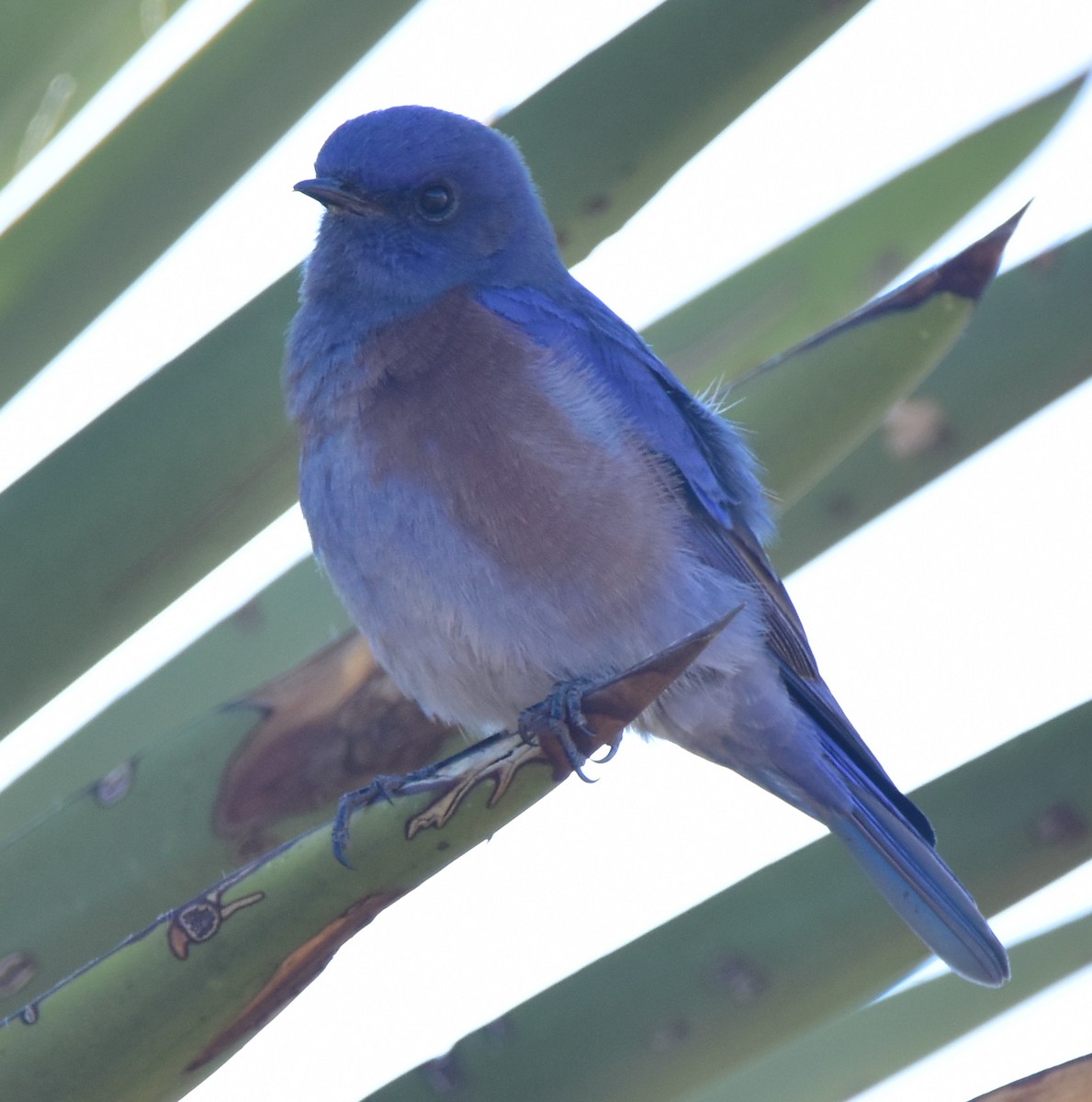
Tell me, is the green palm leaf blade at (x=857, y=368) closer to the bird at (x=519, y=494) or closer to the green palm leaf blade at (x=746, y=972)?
the bird at (x=519, y=494)

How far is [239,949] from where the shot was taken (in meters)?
1.12

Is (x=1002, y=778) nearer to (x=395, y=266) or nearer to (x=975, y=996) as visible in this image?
(x=975, y=996)

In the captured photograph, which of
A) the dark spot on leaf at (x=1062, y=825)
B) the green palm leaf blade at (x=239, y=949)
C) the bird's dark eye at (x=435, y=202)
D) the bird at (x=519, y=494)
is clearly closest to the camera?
the green palm leaf blade at (x=239, y=949)

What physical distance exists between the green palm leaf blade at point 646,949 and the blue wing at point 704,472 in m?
0.91

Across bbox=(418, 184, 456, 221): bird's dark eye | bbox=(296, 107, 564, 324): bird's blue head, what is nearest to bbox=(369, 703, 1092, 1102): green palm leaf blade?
bbox=(296, 107, 564, 324): bird's blue head

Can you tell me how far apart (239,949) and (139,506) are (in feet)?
2.55

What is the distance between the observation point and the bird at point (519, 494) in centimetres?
247

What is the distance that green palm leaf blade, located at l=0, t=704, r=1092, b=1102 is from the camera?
3.71 feet

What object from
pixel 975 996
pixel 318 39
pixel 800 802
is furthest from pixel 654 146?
pixel 800 802

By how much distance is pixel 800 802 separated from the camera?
116 inches

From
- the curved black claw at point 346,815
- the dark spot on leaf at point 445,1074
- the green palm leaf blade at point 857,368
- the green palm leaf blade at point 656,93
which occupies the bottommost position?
the dark spot on leaf at point 445,1074

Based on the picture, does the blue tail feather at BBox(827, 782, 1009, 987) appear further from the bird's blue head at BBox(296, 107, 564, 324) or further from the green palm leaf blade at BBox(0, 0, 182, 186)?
the green palm leaf blade at BBox(0, 0, 182, 186)

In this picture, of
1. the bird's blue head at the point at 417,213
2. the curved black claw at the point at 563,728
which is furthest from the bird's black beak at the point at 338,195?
the curved black claw at the point at 563,728

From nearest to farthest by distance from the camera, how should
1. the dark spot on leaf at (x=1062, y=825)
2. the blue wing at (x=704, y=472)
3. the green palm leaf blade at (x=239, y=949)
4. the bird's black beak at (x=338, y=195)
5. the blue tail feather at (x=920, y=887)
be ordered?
the green palm leaf blade at (x=239, y=949)
the dark spot on leaf at (x=1062, y=825)
the blue tail feather at (x=920, y=887)
the blue wing at (x=704, y=472)
the bird's black beak at (x=338, y=195)
